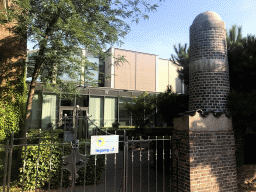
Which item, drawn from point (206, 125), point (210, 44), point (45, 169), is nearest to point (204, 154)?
point (206, 125)

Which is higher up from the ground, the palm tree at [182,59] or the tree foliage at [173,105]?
the palm tree at [182,59]

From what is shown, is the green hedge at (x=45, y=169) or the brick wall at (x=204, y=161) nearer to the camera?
the brick wall at (x=204, y=161)

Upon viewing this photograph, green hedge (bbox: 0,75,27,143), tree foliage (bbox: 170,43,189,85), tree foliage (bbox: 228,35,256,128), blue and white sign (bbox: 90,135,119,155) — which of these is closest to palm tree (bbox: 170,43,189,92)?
tree foliage (bbox: 170,43,189,85)

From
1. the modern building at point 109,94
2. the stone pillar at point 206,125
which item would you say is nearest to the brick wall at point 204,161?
the stone pillar at point 206,125

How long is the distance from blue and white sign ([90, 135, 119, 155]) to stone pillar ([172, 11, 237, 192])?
1.86m

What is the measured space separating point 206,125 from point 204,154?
2.58 ft

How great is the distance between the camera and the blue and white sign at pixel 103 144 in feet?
Answer: 14.3

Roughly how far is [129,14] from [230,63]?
457cm

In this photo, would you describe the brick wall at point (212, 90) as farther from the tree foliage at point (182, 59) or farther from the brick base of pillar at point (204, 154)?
the tree foliage at point (182, 59)

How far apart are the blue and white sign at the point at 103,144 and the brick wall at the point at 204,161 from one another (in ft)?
6.08

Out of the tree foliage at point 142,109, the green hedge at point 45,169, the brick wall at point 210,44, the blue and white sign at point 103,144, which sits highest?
the brick wall at point 210,44

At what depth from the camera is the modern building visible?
14.9 m

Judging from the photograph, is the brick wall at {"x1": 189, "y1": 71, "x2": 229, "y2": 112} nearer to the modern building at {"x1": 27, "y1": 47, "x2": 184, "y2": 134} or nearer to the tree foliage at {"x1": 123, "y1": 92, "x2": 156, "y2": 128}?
the modern building at {"x1": 27, "y1": 47, "x2": 184, "y2": 134}

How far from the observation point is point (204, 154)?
4672 millimetres
